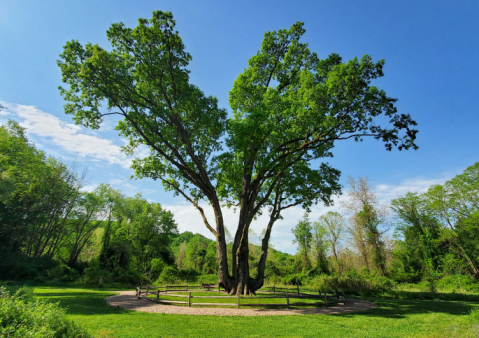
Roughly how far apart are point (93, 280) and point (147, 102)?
998 inches

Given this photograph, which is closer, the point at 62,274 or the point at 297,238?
the point at 62,274

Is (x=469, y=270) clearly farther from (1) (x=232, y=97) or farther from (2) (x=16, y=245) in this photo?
(2) (x=16, y=245)

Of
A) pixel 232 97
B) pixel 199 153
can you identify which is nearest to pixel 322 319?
pixel 199 153

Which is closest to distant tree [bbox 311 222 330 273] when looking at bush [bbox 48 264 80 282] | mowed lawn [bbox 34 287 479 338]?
mowed lawn [bbox 34 287 479 338]

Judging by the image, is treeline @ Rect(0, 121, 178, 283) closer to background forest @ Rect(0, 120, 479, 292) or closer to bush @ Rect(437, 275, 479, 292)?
background forest @ Rect(0, 120, 479, 292)

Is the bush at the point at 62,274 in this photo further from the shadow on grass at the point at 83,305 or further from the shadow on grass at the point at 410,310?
the shadow on grass at the point at 410,310

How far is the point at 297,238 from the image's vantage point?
4091 cm

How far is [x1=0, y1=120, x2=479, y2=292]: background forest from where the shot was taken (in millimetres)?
25656

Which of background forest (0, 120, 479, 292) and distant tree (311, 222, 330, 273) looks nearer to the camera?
background forest (0, 120, 479, 292)

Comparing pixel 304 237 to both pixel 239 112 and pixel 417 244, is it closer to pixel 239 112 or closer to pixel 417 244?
pixel 417 244

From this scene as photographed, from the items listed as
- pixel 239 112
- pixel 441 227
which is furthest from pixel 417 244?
pixel 239 112

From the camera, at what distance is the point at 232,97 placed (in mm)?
18641

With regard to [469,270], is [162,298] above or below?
below

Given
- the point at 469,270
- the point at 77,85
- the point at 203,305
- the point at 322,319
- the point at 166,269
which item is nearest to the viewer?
the point at 322,319
